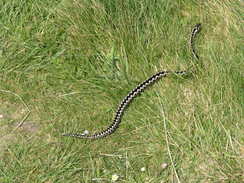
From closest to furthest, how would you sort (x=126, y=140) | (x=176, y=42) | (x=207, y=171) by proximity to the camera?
(x=207, y=171) < (x=126, y=140) < (x=176, y=42)

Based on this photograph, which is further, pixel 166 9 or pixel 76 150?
pixel 166 9

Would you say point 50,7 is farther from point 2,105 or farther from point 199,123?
point 199,123

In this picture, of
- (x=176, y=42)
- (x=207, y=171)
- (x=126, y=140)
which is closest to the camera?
(x=207, y=171)

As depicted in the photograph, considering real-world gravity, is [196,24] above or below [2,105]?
above

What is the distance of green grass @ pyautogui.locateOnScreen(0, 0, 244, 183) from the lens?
4.64 m

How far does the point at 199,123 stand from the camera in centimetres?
479

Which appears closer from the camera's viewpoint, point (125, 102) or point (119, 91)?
point (125, 102)

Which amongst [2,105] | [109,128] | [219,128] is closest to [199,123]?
[219,128]

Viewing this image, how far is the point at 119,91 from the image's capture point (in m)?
5.23

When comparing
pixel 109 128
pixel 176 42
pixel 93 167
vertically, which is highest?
pixel 176 42

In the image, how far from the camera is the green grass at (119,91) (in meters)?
4.64

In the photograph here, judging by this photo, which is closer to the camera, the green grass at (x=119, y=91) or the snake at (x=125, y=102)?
the green grass at (x=119, y=91)

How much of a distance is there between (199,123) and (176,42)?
1.22 m

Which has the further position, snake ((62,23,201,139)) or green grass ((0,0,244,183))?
snake ((62,23,201,139))
